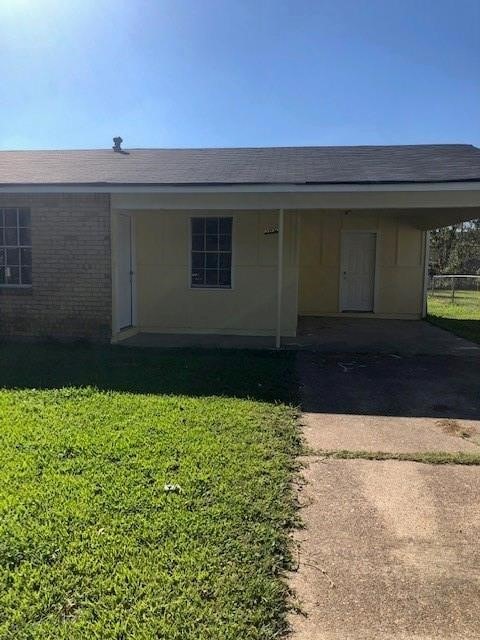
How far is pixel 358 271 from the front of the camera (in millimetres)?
14977

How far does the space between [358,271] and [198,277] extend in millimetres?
5562

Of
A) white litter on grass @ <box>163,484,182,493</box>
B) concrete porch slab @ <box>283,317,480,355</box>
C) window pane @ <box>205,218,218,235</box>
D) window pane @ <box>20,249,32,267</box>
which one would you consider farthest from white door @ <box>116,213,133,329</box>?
white litter on grass @ <box>163,484,182,493</box>

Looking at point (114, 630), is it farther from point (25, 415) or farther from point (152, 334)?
point (152, 334)

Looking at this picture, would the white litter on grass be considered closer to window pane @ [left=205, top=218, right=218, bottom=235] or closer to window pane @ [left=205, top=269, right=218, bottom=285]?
window pane @ [left=205, top=269, right=218, bottom=285]

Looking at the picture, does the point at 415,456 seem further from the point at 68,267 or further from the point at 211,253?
the point at 68,267

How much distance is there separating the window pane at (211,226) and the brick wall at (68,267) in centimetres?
234

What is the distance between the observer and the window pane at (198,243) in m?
11.5

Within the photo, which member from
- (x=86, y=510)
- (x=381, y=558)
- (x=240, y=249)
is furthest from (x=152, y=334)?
(x=381, y=558)

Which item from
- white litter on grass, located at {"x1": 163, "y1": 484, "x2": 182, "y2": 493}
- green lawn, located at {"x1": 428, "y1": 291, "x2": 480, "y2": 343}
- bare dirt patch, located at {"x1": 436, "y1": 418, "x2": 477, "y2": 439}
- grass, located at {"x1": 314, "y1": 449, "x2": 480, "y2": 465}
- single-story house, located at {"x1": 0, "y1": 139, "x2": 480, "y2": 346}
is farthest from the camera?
green lawn, located at {"x1": 428, "y1": 291, "x2": 480, "y2": 343}

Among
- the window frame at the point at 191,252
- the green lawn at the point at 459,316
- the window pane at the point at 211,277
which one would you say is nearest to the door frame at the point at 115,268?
the window frame at the point at 191,252

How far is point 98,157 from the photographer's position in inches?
519

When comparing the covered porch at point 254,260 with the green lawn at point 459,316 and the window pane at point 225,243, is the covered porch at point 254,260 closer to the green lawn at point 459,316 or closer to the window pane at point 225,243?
the window pane at point 225,243

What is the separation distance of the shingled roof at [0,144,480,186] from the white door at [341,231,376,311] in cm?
268

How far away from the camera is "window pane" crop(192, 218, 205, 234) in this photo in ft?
37.5
